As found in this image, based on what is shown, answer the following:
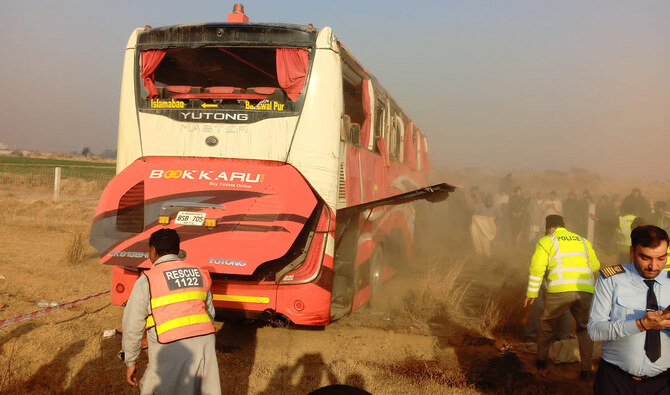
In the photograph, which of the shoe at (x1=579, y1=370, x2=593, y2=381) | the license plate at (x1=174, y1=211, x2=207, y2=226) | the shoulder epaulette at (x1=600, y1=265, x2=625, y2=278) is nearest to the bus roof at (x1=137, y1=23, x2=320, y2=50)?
the license plate at (x1=174, y1=211, x2=207, y2=226)

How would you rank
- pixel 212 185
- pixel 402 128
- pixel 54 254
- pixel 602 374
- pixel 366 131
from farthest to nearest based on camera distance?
pixel 54 254 < pixel 402 128 < pixel 366 131 < pixel 212 185 < pixel 602 374

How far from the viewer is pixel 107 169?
122ft

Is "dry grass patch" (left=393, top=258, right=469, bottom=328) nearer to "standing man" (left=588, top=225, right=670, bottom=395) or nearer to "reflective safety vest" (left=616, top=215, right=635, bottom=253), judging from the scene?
"reflective safety vest" (left=616, top=215, right=635, bottom=253)

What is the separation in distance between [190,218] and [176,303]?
7.62 feet

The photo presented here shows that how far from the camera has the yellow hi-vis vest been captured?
5906 mm

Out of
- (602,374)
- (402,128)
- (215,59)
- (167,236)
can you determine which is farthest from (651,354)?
(402,128)

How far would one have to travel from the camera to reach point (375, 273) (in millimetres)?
8406

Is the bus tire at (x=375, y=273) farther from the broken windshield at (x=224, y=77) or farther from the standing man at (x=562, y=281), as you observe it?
the broken windshield at (x=224, y=77)

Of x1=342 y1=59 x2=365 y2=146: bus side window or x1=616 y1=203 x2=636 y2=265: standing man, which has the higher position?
x1=342 y1=59 x2=365 y2=146: bus side window

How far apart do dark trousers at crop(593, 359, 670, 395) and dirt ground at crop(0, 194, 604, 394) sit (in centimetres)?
203

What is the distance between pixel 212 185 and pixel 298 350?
6.98 ft

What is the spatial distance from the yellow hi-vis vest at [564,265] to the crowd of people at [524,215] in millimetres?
7628

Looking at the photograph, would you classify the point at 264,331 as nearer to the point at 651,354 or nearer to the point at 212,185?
the point at 212,185

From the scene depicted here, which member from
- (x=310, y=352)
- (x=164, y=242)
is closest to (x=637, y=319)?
(x=164, y=242)
